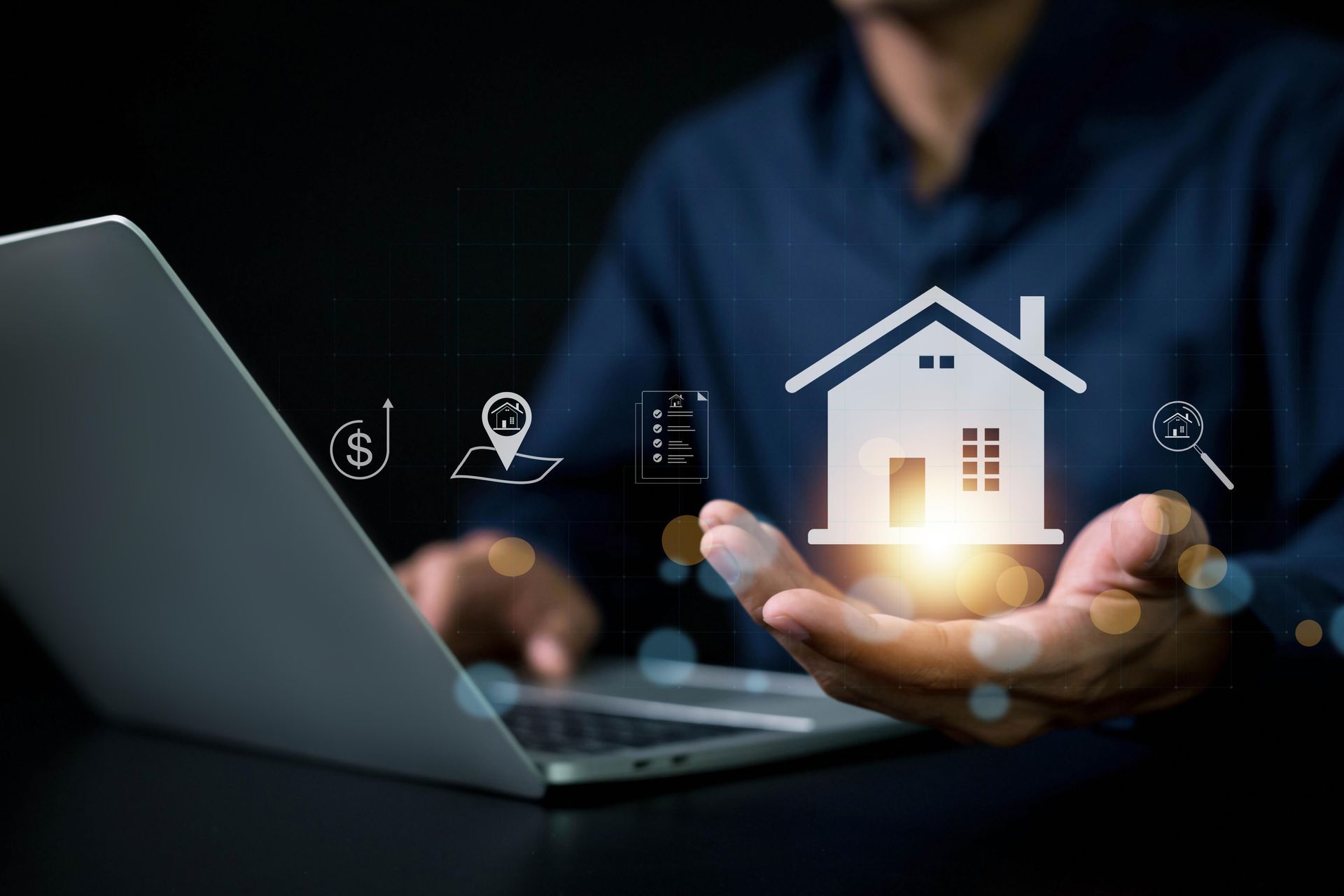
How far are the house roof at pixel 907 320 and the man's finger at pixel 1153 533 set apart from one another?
0.37 metres

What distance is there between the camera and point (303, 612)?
A: 1.21ft

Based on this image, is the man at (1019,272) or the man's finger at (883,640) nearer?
the man's finger at (883,640)

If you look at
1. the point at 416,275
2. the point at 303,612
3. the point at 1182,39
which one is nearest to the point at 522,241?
the point at 416,275

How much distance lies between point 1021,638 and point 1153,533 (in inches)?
4.5

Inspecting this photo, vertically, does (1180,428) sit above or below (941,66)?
below

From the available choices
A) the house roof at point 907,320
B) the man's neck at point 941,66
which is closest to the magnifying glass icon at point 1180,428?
the house roof at point 907,320

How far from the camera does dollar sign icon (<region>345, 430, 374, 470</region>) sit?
77cm

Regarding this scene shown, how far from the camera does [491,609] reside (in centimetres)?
70

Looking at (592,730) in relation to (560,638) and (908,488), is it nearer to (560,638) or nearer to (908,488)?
(560,638)

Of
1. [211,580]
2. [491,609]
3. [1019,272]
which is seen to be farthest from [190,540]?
[1019,272]

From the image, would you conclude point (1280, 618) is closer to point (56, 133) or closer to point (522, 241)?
point (522, 241)

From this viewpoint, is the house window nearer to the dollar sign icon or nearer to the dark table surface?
the dark table surface

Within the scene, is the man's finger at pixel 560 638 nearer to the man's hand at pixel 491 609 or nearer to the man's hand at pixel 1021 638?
the man's hand at pixel 491 609

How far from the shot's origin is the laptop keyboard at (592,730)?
44cm
